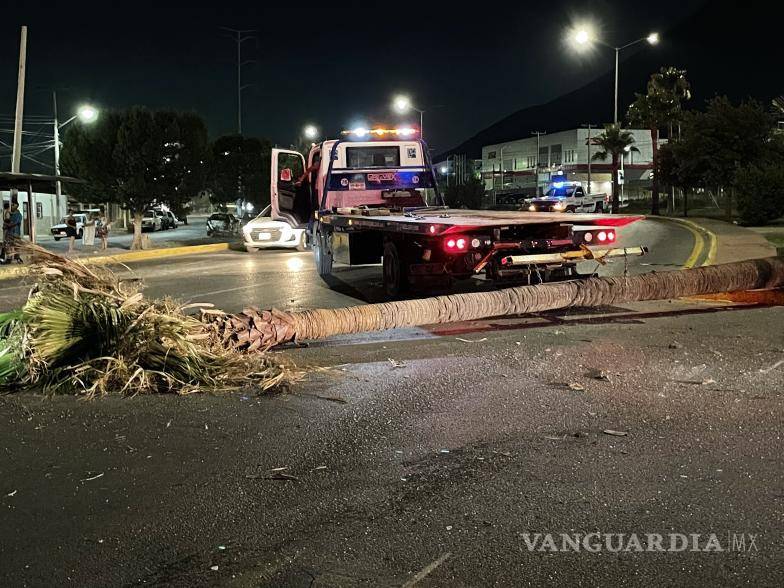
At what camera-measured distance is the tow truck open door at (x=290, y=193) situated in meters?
18.1

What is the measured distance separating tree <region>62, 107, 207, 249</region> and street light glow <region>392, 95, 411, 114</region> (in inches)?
871

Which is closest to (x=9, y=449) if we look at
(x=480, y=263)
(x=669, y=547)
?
(x=669, y=547)

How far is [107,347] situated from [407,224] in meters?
4.64

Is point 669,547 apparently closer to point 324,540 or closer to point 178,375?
point 324,540

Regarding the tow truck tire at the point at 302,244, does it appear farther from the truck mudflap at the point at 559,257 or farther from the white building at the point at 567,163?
the white building at the point at 567,163

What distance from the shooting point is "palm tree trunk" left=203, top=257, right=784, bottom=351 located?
8.55m

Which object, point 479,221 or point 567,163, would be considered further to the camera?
point 567,163

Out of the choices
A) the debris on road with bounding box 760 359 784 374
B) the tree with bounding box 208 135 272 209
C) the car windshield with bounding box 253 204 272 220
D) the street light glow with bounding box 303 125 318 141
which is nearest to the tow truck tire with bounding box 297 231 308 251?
the car windshield with bounding box 253 204 272 220

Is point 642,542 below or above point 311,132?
below

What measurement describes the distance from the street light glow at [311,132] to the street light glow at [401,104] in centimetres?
1540

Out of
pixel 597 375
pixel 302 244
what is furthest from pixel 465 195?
pixel 597 375

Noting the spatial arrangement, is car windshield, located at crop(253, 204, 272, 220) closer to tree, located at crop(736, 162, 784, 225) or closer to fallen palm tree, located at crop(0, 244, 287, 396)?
fallen palm tree, located at crop(0, 244, 287, 396)

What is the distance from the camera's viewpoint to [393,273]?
12508 millimetres

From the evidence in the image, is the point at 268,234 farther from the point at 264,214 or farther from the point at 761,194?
the point at 761,194
